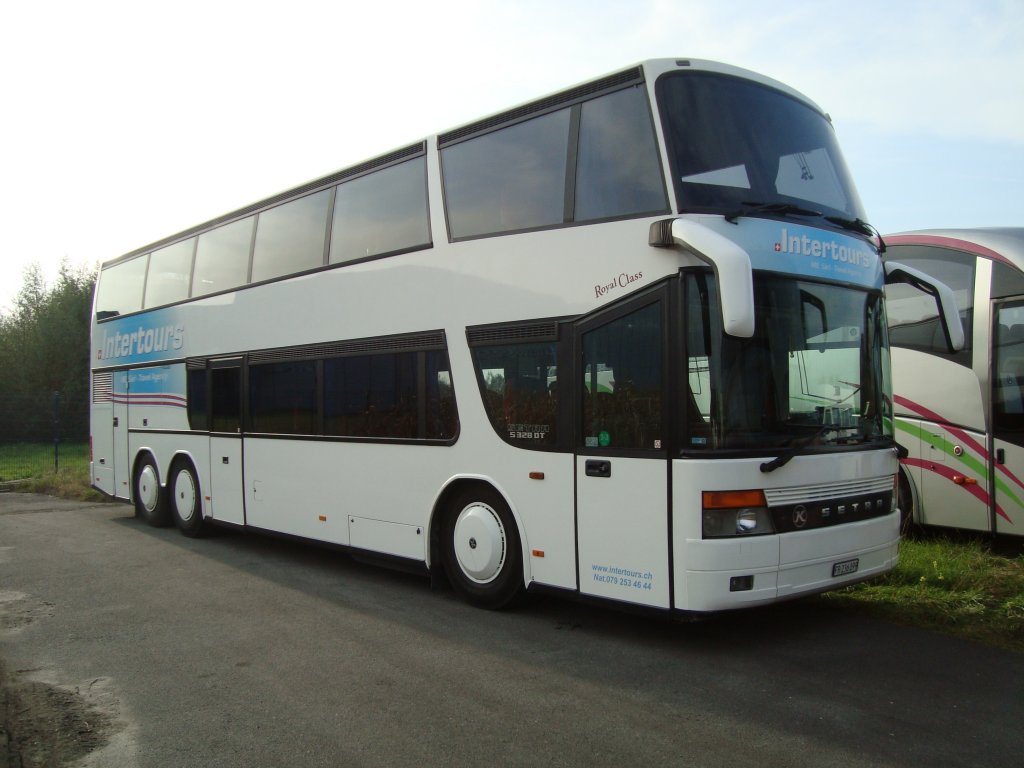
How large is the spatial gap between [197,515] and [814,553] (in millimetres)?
8728

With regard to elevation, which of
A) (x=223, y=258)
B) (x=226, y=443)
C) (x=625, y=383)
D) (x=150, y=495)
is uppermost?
(x=223, y=258)

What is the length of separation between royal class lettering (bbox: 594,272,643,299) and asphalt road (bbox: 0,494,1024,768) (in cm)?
255

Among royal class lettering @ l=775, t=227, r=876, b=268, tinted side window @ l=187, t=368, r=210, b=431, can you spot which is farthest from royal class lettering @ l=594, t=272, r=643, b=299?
tinted side window @ l=187, t=368, r=210, b=431

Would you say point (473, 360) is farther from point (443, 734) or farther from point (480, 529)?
point (443, 734)

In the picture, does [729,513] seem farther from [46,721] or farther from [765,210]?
[46,721]

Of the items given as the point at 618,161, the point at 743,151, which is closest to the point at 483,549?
the point at 618,161

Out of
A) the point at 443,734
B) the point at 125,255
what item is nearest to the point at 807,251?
the point at 443,734

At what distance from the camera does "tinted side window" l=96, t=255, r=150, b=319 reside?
1371cm

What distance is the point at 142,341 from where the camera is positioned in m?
13.3

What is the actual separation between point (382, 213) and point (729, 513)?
4808mm

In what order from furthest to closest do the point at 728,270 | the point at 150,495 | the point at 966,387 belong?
1. the point at 150,495
2. the point at 966,387
3. the point at 728,270

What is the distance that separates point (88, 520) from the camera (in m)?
14.1

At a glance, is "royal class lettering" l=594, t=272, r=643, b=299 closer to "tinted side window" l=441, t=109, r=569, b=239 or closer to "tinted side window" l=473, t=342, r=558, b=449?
"tinted side window" l=473, t=342, r=558, b=449

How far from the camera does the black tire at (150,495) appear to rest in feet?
Answer: 42.0
